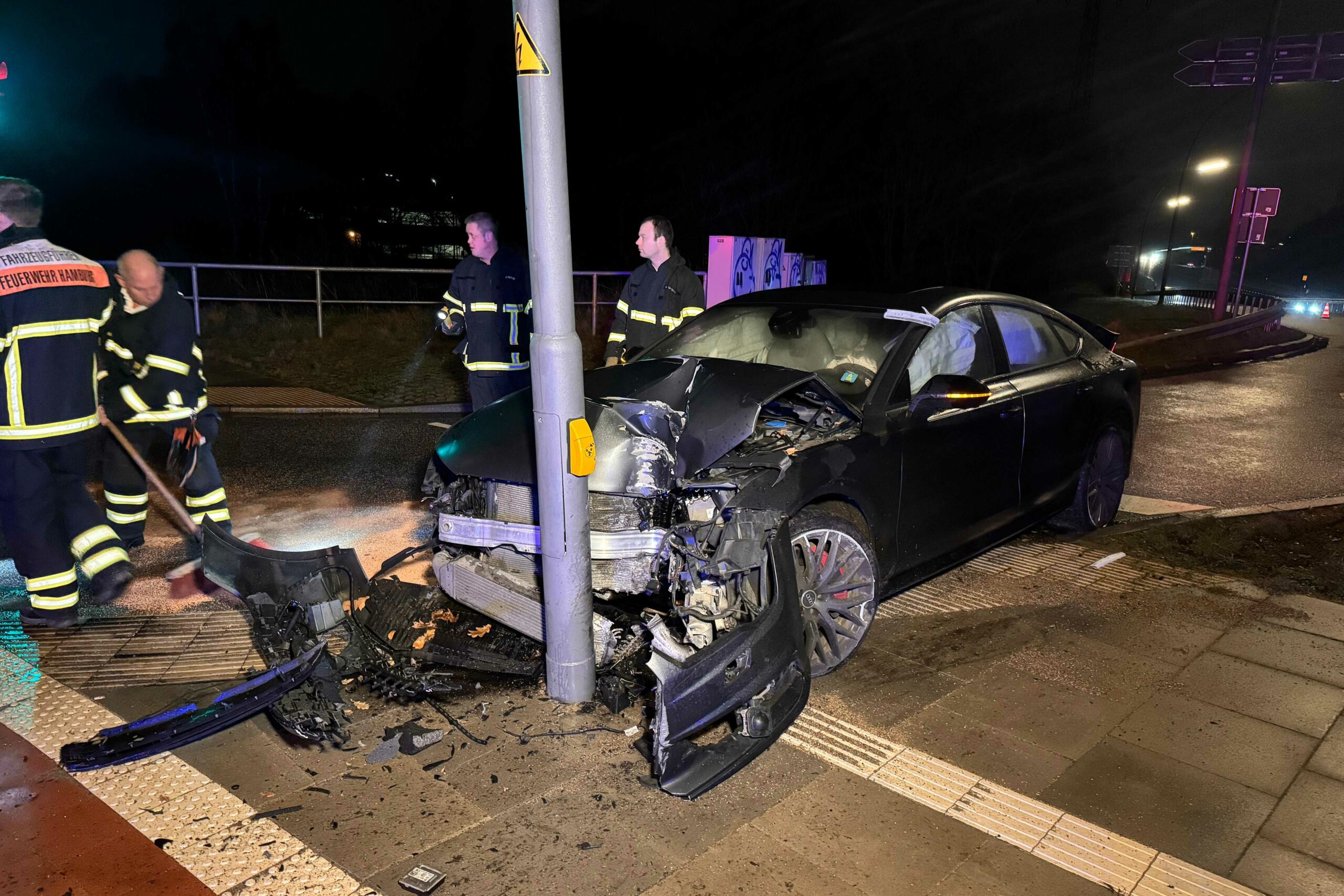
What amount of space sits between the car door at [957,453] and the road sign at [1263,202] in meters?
22.6

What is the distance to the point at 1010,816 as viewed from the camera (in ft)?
9.30

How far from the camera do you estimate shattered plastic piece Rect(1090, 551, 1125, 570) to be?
16.8 ft

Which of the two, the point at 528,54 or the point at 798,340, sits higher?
the point at 528,54

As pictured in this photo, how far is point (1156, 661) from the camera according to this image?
3.94 m

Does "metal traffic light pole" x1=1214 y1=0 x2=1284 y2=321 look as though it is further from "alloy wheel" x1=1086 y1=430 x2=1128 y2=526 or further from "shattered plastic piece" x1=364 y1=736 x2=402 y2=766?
"shattered plastic piece" x1=364 y1=736 x2=402 y2=766

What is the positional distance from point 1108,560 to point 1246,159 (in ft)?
68.1

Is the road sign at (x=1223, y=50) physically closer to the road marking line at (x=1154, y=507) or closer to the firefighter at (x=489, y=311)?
the road marking line at (x=1154, y=507)

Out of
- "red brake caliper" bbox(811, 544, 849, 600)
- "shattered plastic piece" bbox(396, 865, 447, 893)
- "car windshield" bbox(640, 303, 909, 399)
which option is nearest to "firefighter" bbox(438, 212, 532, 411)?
"car windshield" bbox(640, 303, 909, 399)

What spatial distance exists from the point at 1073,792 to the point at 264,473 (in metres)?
6.01

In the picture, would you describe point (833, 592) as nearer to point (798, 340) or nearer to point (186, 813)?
point (798, 340)

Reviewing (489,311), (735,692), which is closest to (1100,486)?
(735,692)

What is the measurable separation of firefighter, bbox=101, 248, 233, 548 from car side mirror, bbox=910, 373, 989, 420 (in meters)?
3.53

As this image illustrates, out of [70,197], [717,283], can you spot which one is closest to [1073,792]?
[717,283]

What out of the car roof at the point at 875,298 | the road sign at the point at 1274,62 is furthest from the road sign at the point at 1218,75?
the car roof at the point at 875,298
